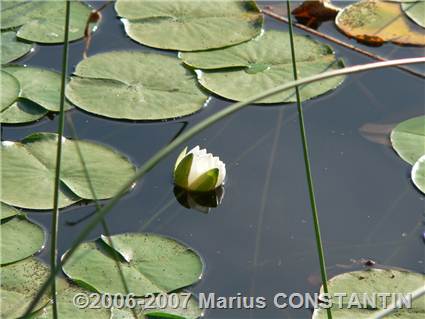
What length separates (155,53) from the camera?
7.89ft

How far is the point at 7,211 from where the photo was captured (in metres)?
1.81

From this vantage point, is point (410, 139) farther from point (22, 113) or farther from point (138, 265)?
point (22, 113)

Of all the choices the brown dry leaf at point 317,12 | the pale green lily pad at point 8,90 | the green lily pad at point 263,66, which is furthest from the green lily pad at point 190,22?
the pale green lily pad at point 8,90

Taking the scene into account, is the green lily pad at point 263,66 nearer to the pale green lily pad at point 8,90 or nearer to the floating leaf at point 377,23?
the floating leaf at point 377,23

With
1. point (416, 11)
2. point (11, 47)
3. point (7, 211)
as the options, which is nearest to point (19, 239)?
point (7, 211)

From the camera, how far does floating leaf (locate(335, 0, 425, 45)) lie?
8.21 ft

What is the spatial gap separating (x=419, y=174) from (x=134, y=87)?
79cm

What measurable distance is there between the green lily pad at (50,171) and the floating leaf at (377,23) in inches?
37.5

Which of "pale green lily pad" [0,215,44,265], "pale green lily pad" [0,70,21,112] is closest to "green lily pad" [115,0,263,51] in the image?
"pale green lily pad" [0,70,21,112]

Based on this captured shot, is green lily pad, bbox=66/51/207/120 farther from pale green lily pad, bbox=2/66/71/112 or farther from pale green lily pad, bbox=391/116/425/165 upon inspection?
pale green lily pad, bbox=391/116/425/165

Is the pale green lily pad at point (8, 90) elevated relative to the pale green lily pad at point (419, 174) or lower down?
lower down

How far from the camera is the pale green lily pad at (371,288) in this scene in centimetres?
159

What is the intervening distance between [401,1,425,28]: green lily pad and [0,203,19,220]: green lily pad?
1.41m

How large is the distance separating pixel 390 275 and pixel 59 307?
666 millimetres
